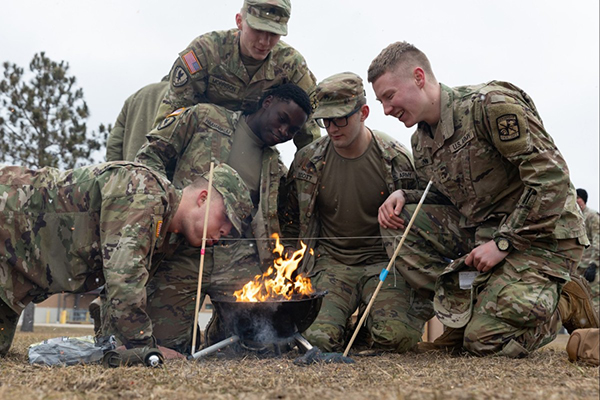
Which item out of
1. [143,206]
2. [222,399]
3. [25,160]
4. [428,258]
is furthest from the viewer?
[25,160]

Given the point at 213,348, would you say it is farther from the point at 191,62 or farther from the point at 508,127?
the point at 191,62

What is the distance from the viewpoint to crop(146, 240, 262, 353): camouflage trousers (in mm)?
4855

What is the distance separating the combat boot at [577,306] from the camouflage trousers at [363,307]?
1.04m

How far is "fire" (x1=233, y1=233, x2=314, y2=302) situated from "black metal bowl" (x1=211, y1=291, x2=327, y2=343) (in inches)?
6.8

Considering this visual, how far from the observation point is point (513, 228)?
13.5 feet

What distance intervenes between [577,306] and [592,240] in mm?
6175

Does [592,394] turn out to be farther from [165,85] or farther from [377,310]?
[165,85]

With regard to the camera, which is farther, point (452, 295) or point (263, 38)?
point (263, 38)

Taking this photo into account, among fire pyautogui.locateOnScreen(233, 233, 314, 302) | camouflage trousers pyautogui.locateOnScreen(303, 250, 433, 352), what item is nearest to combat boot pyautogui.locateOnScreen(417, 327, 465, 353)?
camouflage trousers pyautogui.locateOnScreen(303, 250, 433, 352)

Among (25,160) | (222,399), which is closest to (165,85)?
(222,399)

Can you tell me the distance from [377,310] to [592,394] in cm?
272

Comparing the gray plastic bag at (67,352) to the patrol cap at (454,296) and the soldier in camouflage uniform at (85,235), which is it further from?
the patrol cap at (454,296)

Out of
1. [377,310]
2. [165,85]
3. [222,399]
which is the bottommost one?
[377,310]

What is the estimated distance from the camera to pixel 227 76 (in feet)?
19.3
